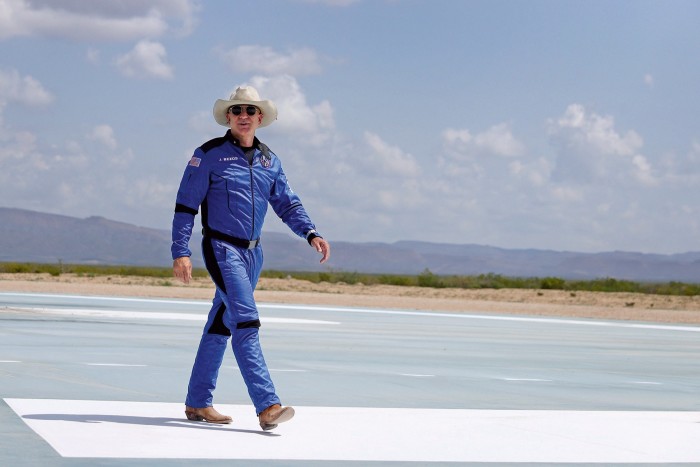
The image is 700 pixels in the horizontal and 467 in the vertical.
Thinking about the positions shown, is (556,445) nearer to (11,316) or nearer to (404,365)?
(404,365)

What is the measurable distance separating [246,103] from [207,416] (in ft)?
7.56

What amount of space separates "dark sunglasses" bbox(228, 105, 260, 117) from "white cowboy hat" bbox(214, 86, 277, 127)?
0.12ft

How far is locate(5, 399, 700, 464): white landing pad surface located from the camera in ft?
29.6

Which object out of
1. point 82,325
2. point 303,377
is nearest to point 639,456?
point 303,377

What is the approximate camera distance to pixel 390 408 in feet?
39.1

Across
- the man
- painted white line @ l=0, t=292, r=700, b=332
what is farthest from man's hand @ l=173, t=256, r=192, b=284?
painted white line @ l=0, t=292, r=700, b=332

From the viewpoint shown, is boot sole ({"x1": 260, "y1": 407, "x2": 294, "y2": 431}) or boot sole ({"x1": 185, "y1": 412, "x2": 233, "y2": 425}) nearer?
boot sole ({"x1": 260, "y1": 407, "x2": 294, "y2": 431})

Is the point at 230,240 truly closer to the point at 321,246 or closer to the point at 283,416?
the point at 321,246

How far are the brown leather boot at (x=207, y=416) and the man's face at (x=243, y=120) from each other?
6.61ft

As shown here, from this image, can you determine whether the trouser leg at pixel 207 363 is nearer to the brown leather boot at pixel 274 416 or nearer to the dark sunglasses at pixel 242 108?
the brown leather boot at pixel 274 416

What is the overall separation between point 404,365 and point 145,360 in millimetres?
3233

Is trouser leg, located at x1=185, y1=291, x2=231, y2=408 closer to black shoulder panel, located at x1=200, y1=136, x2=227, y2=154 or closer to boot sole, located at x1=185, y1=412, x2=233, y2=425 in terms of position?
boot sole, located at x1=185, y1=412, x2=233, y2=425

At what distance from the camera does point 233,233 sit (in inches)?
394

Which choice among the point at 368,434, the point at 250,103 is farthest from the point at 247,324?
the point at 250,103
